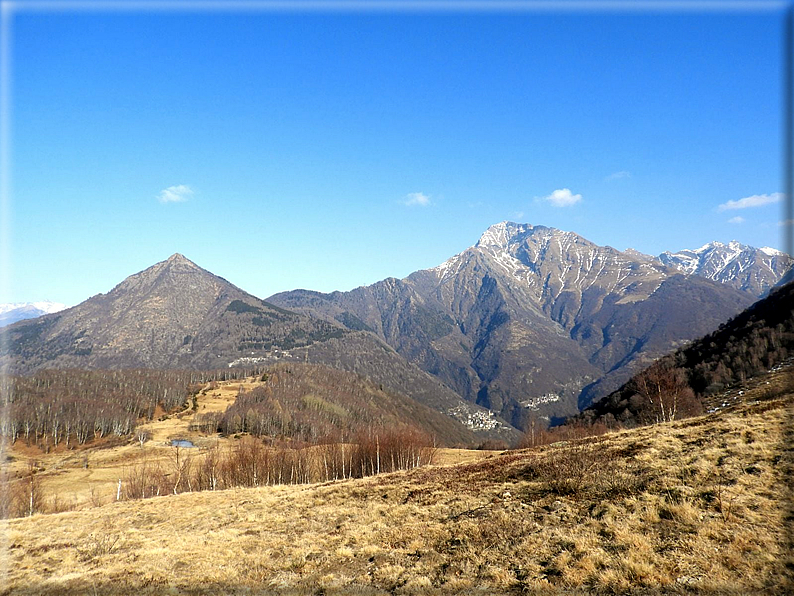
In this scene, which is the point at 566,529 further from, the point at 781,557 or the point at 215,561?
the point at 215,561

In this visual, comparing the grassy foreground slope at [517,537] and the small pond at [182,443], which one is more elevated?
the grassy foreground slope at [517,537]

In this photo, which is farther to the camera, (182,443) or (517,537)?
(182,443)

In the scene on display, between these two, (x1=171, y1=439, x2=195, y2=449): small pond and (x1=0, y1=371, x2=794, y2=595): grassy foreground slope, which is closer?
(x1=0, y1=371, x2=794, y2=595): grassy foreground slope

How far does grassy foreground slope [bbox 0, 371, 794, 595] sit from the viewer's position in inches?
443

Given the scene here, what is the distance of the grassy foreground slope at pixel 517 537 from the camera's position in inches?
443

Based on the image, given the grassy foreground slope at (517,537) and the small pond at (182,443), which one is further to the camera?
the small pond at (182,443)

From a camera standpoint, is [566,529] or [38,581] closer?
[566,529]

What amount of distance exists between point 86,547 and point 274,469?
55.7m

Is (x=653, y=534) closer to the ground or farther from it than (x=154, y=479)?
farther from it

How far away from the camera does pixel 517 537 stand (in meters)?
14.9

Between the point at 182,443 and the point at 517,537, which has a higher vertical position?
the point at 517,537

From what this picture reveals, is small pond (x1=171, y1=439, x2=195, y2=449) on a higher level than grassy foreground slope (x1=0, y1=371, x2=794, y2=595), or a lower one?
lower

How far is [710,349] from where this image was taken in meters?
154

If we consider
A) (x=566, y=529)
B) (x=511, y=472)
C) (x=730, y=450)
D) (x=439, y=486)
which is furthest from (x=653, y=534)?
(x=439, y=486)
